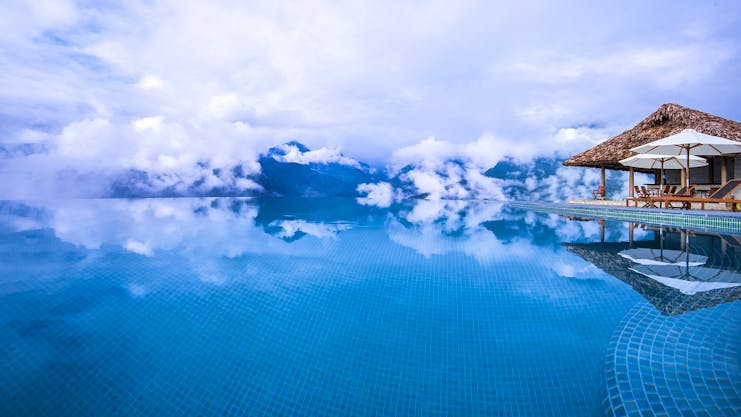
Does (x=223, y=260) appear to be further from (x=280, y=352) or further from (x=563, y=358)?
(x=563, y=358)

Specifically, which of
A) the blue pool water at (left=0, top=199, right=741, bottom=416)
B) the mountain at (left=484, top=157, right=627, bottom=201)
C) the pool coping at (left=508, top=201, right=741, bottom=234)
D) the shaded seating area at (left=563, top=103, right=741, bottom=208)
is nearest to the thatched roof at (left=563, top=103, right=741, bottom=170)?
the shaded seating area at (left=563, top=103, right=741, bottom=208)

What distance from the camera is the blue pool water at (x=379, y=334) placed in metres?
2.08

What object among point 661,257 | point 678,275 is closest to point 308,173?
point 661,257

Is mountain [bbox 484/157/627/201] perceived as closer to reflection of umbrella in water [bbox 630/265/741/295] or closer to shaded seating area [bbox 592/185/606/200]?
shaded seating area [bbox 592/185/606/200]

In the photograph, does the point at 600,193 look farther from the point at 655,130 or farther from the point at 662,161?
the point at 662,161

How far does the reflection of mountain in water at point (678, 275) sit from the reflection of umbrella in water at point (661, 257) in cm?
6

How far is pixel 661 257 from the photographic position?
195 inches

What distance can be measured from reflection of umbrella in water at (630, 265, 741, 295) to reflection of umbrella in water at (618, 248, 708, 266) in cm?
25

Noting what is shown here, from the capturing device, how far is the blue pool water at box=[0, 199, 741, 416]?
208 centimetres

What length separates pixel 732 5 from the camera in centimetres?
1252

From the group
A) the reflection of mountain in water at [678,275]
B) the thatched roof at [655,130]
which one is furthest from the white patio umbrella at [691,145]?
the reflection of mountain in water at [678,275]

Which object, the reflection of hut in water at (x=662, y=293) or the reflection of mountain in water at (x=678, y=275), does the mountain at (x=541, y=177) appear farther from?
the reflection of hut in water at (x=662, y=293)

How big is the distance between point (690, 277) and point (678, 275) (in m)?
0.11

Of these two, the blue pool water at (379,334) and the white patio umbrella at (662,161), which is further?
the white patio umbrella at (662,161)
